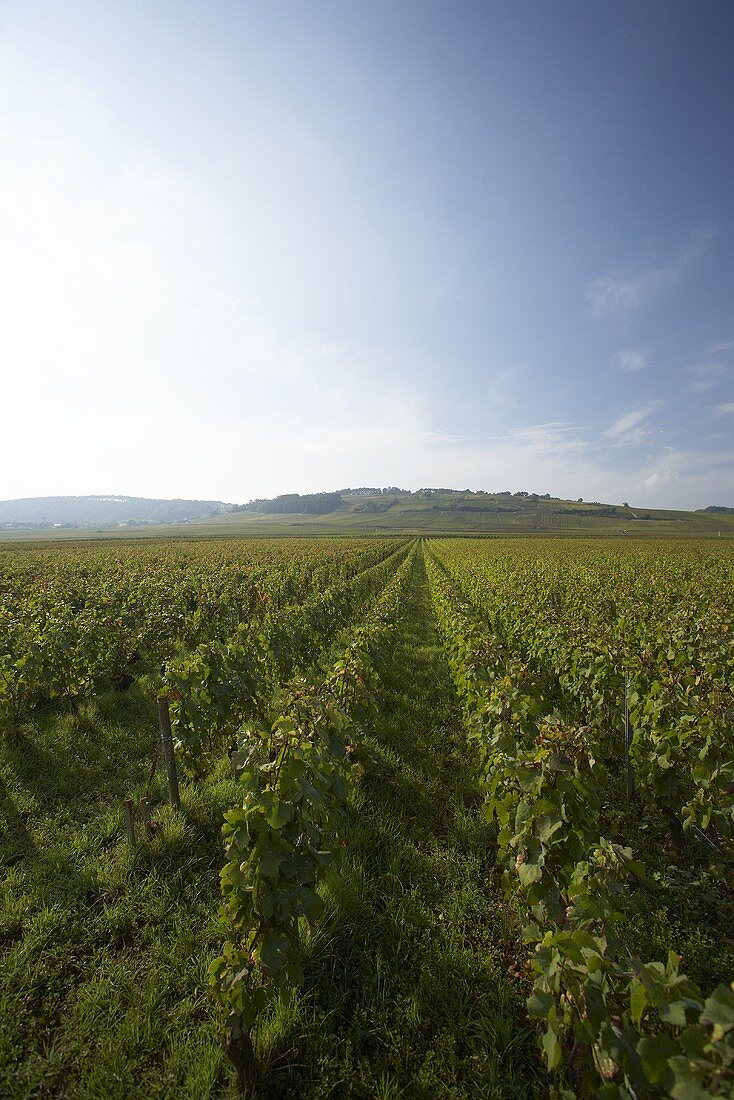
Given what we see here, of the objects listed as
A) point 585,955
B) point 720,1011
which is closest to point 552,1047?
point 585,955

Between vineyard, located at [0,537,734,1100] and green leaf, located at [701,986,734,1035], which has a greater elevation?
green leaf, located at [701,986,734,1035]

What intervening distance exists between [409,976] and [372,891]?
2.95 feet

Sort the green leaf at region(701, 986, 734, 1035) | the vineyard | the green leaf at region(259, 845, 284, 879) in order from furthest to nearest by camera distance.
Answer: the green leaf at region(259, 845, 284, 879)
the vineyard
the green leaf at region(701, 986, 734, 1035)

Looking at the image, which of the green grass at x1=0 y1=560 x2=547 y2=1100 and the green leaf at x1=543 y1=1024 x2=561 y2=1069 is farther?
the green grass at x1=0 y1=560 x2=547 y2=1100

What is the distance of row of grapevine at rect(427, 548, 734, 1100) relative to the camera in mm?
1782

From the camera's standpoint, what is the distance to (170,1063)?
2982 mm

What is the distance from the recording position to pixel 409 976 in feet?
12.0

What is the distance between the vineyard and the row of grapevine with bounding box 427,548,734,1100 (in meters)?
0.02

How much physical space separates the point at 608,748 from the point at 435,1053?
494 cm

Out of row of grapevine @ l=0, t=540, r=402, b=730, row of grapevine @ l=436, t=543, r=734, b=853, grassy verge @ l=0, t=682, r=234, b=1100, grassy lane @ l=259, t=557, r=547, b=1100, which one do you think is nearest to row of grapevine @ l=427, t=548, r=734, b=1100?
grassy lane @ l=259, t=557, r=547, b=1100

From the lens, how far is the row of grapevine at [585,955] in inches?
70.2

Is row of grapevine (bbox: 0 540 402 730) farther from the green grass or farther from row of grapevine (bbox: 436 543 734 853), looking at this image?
row of grapevine (bbox: 436 543 734 853)

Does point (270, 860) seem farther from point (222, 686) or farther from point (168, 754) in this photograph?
point (222, 686)

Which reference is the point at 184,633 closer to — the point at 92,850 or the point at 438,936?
the point at 92,850
